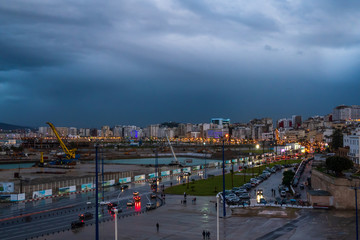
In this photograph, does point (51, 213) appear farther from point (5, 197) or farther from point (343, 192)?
point (343, 192)

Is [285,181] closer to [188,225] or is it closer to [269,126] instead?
[188,225]

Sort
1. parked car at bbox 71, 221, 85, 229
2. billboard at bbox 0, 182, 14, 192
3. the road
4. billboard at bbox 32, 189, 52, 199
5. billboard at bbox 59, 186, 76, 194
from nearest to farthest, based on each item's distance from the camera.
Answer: the road
parked car at bbox 71, 221, 85, 229
billboard at bbox 32, 189, 52, 199
billboard at bbox 0, 182, 14, 192
billboard at bbox 59, 186, 76, 194

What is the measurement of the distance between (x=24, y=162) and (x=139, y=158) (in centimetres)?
2448

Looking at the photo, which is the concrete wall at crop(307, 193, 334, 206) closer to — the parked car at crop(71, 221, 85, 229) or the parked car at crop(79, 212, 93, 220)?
the parked car at crop(79, 212, 93, 220)

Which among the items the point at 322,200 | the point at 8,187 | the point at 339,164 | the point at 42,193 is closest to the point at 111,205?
the point at 42,193

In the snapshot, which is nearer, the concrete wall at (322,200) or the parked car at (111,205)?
the concrete wall at (322,200)

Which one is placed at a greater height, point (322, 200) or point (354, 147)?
point (354, 147)

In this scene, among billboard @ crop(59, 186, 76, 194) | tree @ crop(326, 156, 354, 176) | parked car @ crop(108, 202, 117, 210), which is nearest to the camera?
parked car @ crop(108, 202, 117, 210)

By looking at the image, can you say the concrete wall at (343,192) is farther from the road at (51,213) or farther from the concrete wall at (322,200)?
the road at (51,213)

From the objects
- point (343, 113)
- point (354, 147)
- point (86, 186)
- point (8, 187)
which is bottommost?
point (86, 186)

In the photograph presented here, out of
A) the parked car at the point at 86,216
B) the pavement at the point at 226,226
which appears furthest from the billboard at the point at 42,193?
the pavement at the point at 226,226

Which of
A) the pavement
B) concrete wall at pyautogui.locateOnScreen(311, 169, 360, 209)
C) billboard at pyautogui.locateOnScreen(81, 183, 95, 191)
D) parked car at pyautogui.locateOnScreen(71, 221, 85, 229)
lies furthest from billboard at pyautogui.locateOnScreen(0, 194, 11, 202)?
concrete wall at pyautogui.locateOnScreen(311, 169, 360, 209)

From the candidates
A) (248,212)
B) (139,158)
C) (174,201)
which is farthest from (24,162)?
(248,212)

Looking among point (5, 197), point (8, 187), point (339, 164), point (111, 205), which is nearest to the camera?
point (111, 205)
